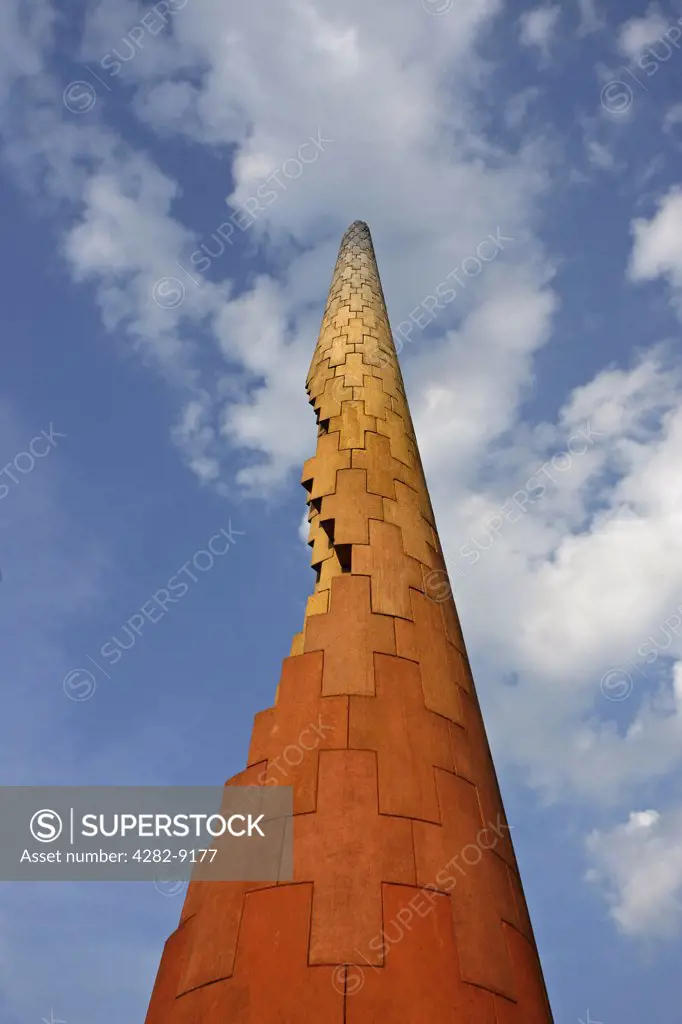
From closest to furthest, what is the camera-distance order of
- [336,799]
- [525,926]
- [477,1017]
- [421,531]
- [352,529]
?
[477,1017] → [336,799] → [525,926] → [352,529] → [421,531]

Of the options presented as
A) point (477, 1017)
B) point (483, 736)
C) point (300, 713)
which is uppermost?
point (483, 736)

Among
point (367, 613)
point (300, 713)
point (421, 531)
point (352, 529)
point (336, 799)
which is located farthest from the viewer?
point (421, 531)

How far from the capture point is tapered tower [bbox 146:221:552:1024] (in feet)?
8.93

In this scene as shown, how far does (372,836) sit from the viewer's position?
3166mm

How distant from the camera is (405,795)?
11.2 ft

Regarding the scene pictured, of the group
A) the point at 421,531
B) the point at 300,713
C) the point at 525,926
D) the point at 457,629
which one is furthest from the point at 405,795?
the point at 421,531

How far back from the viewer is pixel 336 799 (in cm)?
332

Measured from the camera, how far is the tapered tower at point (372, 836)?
2.72 m

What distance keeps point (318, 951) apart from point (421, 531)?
10.4 ft

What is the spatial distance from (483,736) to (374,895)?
5.77ft

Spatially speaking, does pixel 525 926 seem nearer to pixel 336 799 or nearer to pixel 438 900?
pixel 438 900

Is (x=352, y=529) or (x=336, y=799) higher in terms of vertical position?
(x=352, y=529)

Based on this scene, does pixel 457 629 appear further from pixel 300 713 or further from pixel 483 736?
pixel 300 713

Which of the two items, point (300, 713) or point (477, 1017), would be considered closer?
point (477, 1017)
